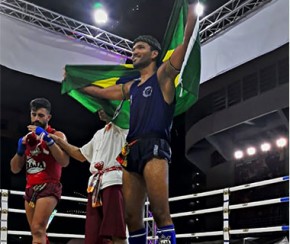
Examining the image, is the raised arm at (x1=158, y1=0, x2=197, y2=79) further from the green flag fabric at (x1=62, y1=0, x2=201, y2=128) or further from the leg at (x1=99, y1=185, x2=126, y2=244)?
the leg at (x1=99, y1=185, x2=126, y2=244)

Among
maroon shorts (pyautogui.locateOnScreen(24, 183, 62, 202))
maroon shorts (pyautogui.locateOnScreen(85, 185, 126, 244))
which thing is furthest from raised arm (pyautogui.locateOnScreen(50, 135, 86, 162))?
maroon shorts (pyautogui.locateOnScreen(85, 185, 126, 244))

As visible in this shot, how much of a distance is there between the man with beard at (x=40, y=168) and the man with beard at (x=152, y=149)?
32.5 inches

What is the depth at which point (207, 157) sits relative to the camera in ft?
32.6

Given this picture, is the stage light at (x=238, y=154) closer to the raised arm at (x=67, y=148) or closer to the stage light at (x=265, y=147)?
the stage light at (x=265, y=147)

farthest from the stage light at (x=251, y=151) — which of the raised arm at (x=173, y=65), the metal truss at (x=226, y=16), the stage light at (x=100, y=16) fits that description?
the raised arm at (x=173, y=65)

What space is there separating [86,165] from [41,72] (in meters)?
2.56

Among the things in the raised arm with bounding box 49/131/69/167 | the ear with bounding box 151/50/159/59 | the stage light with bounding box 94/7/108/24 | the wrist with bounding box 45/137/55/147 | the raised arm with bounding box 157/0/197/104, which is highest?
the stage light with bounding box 94/7/108/24

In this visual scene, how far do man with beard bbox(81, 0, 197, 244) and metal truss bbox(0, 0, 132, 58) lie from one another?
293 cm

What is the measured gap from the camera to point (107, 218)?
2.49 m

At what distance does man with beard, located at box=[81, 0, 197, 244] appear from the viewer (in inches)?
76.5

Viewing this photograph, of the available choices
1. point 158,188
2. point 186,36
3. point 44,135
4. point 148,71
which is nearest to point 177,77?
point 148,71

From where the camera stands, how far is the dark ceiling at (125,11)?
489 centimetres

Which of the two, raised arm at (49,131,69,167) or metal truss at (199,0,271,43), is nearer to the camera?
raised arm at (49,131,69,167)

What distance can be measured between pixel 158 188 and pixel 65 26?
11.7 feet
